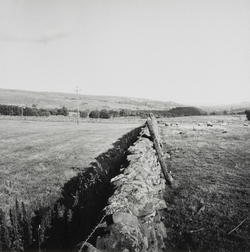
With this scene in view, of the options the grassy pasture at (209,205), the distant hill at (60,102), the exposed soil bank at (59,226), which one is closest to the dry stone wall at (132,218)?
the exposed soil bank at (59,226)

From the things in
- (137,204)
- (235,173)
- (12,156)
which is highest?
(137,204)

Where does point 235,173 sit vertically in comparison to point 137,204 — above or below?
below

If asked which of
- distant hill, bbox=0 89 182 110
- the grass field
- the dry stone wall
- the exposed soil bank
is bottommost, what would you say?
the grass field

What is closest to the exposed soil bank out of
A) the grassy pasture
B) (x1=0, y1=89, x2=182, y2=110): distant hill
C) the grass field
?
the grass field

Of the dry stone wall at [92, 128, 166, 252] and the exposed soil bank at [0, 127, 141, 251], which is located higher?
the dry stone wall at [92, 128, 166, 252]

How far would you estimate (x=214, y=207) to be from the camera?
16.4 feet

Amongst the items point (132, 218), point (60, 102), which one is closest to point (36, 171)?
point (132, 218)

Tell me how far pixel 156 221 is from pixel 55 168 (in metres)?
5.85

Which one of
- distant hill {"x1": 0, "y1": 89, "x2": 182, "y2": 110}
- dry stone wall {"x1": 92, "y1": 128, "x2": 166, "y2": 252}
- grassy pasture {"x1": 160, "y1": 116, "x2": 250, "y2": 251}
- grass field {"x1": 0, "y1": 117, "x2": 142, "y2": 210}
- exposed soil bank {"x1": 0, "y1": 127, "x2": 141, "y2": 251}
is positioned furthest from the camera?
distant hill {"x1": 0, "y1": 89, "x2": 182, "y2": 110}

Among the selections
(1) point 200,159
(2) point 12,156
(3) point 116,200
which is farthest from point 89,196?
(2) point 12,156

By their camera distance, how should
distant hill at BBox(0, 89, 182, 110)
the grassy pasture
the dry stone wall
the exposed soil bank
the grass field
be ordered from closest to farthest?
1. the dry stone wall
2. the exposed soil bank
3. the grassy pasture
4. the grass field
5. distant hill at BBox(0, 89, 182, 110)

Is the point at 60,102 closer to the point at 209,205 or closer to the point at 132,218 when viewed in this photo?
the point at 209,205

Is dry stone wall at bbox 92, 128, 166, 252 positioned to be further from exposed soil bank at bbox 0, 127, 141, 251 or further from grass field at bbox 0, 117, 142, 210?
grass field at bbox 0, 117, 142, 210

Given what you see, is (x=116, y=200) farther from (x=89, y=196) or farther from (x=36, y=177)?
(x=36, y=177)
